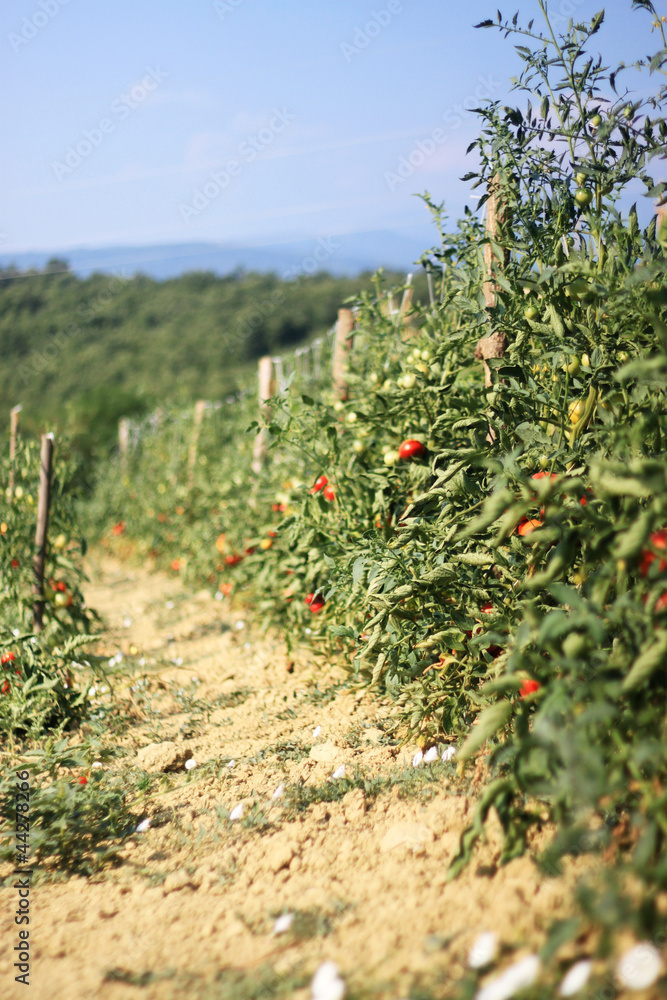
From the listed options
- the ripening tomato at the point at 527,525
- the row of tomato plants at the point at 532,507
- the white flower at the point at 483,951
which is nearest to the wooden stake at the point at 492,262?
the row of tomato plants at the point at 532,507

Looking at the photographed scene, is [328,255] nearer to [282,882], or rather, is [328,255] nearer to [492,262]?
[492,262]

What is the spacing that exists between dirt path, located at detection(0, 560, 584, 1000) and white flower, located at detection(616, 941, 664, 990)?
0.19m

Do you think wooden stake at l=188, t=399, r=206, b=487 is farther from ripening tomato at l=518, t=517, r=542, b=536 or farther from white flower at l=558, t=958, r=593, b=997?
white flower at l=558, t=958, r=593, b=997

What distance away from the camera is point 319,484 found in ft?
8.56

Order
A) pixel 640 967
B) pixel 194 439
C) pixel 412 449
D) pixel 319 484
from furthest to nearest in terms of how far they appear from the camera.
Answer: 1. pixel 194 439
2. pixel 319 484
3. pixel 412 449
4. pixel 640 967

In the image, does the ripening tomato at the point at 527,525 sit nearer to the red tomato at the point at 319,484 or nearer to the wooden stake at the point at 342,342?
the red tomato at the point at 319,484

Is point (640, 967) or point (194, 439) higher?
point (194, 439)

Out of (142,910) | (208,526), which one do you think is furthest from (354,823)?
(208,526)

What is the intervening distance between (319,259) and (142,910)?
475 centimetres

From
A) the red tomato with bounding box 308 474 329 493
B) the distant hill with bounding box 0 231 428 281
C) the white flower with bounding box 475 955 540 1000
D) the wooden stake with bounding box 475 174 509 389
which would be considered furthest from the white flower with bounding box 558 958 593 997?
the distant hill with bounding box 0 231 428 281

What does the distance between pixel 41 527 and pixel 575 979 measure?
2.51 meters

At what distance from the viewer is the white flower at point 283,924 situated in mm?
1287

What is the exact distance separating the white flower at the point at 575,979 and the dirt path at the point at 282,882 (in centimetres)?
15
